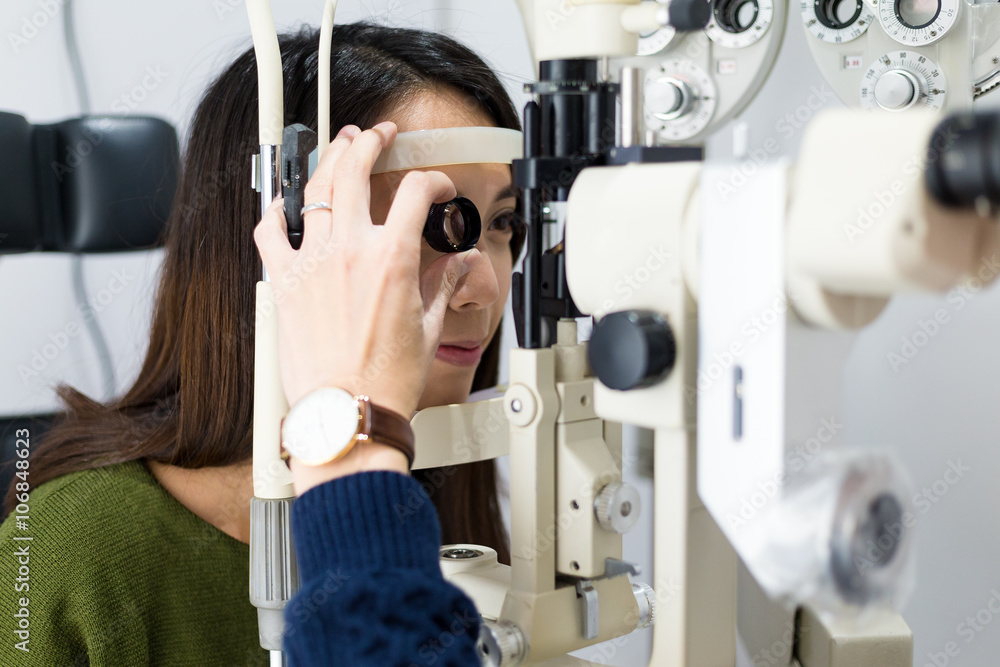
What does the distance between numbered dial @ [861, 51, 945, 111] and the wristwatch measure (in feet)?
3.50

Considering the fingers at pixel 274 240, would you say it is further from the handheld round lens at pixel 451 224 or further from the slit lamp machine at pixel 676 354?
the handheld round lens at pixel 451 224

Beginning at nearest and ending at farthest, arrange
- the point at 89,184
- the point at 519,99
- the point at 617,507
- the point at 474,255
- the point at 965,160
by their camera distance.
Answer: the point at 965,160 < the point at 617,507 < the point at 474,255 < the point at 89,184 < the point at 519,99

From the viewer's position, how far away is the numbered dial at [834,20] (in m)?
1.41

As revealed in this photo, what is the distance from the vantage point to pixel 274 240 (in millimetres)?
760

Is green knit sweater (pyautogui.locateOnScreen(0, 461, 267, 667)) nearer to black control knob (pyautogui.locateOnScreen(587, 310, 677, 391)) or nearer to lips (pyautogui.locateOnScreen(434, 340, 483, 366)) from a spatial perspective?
lips (pyautogui.locateOnScreen(434, 340, 483, 366))

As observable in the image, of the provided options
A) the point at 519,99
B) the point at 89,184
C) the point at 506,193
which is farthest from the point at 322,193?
the point at 519,99

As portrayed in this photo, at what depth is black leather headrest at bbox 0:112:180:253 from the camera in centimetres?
128

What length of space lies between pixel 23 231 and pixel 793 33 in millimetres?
1321

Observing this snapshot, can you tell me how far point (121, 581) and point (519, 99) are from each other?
1.49 m

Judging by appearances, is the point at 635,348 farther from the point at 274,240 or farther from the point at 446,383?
the point at 446,383

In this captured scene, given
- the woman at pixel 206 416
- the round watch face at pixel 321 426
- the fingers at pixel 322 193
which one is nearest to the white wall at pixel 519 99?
the woman at pixel 206 416

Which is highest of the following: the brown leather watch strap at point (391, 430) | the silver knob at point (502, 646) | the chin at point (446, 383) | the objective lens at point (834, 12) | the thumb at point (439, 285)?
the objective lens at point (834, 12)

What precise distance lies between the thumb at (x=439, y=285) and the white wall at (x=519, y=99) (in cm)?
86

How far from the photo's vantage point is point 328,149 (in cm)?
80
